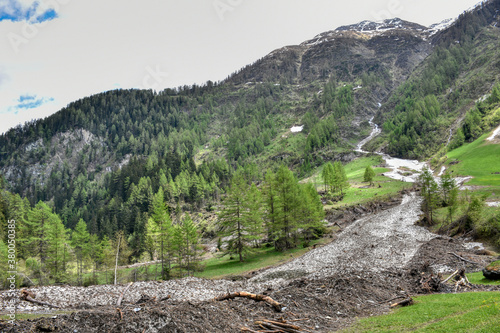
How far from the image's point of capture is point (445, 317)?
13.5 metres

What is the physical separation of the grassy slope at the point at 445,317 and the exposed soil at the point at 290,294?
1893 millimetres

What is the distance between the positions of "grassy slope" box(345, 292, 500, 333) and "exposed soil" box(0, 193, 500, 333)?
6.21 feet

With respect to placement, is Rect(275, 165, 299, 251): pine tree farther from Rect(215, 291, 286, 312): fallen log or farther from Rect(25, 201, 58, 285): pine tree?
Rect(25, 201, 58, 285): pine tree

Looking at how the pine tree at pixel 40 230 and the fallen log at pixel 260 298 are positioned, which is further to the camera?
the pine tree at pixel 40 230

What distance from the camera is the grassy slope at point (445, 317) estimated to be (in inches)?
442

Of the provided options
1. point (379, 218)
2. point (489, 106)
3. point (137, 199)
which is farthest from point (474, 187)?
point (137, 199)

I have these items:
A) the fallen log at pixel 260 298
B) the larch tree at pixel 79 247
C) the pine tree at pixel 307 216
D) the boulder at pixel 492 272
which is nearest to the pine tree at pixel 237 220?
the pine tree at pixel 307 216

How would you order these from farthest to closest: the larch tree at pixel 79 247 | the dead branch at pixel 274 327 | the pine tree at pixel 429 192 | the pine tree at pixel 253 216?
the larch tree at pixel 79 247 < the pine tree at pixel 429 192 < the pine tree at pixel 253 216 < the dead branch at pixel 274 327

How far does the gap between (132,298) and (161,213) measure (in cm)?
2883

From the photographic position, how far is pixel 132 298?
2409 centimetres

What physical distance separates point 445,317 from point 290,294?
9.61 meters

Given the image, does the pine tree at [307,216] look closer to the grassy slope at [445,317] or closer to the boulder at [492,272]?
the boulder at [492,272]

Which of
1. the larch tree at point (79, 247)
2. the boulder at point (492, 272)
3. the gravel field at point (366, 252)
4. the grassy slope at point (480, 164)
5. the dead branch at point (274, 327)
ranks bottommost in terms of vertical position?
the larch tree at point (79, 247)

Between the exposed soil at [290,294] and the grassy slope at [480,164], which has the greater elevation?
the grassy slope at [480,164]
